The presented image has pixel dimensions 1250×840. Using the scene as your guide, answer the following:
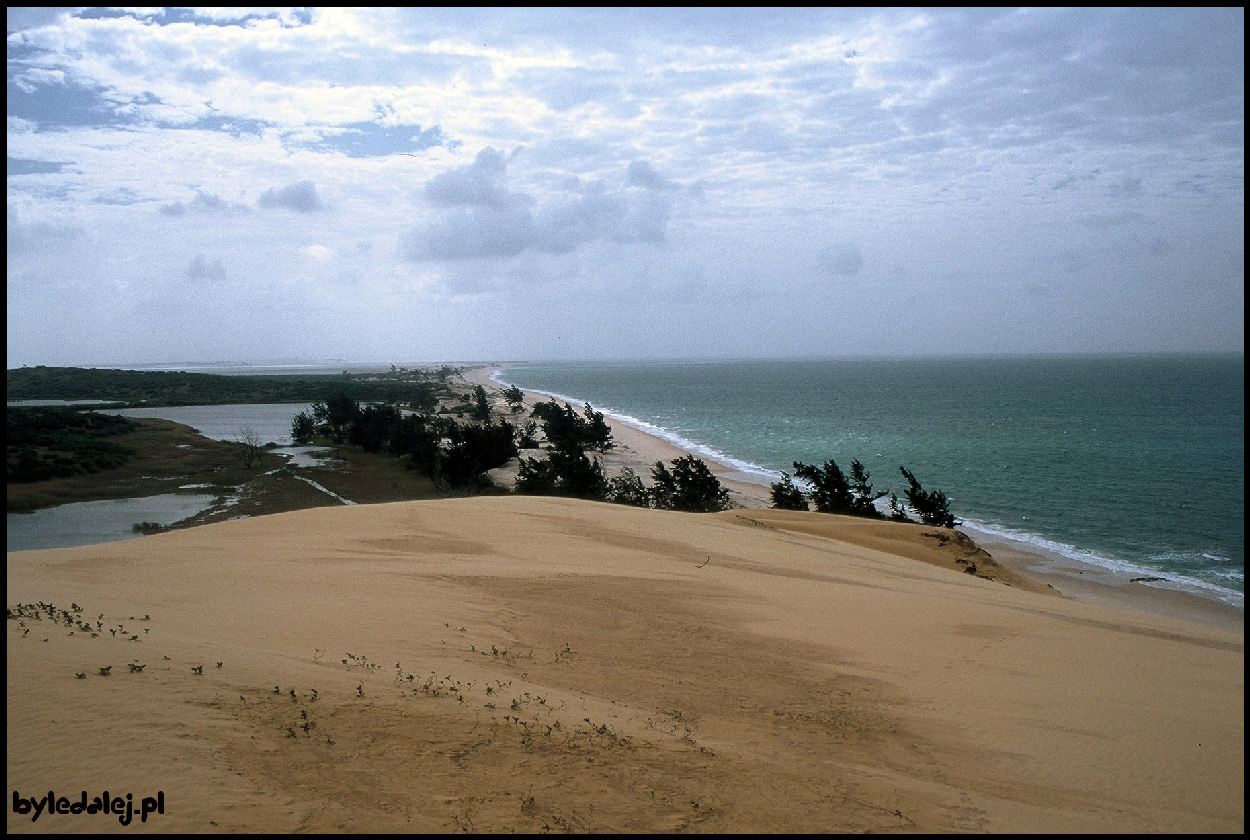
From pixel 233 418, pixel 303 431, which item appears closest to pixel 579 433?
pixel 303 431

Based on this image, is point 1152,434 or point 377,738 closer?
point 377,738

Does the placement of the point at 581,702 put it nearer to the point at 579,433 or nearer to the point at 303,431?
the point at 579,433

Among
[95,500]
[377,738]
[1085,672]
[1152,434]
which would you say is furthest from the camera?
[1152,434]

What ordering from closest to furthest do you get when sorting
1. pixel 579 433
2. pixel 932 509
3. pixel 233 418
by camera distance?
1. pixel 932 509
2. pixel 579 433
3. pixel 233 418

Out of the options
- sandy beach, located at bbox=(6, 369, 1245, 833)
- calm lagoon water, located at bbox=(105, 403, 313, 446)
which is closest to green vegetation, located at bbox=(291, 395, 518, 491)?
calm lagoon water, located at bbox=(105, 403, 313, 446)

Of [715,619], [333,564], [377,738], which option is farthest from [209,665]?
[715,619]

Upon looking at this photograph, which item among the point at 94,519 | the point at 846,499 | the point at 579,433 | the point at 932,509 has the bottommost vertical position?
the point at 94,519

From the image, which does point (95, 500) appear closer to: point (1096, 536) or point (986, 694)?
point (986, 694)
